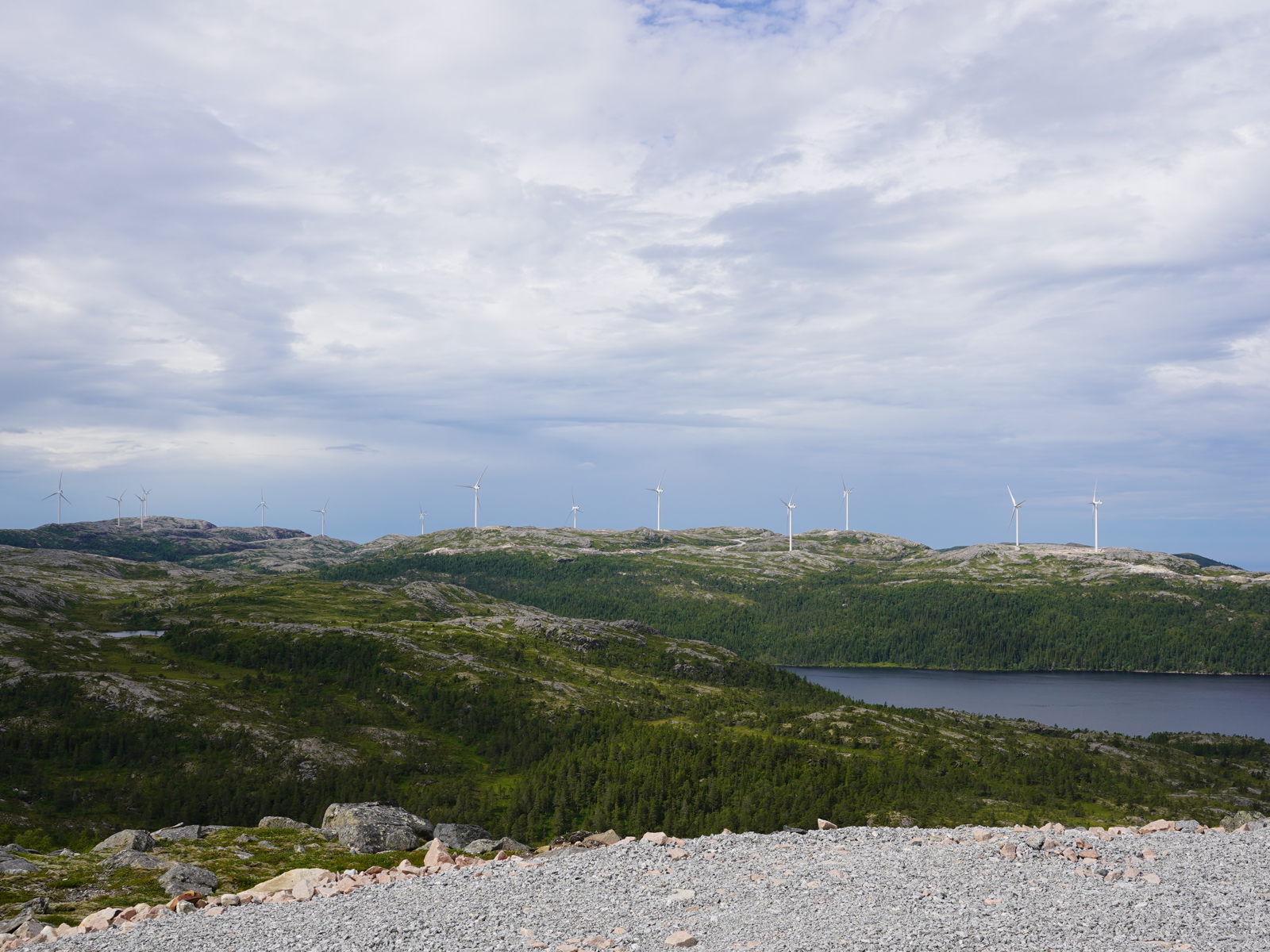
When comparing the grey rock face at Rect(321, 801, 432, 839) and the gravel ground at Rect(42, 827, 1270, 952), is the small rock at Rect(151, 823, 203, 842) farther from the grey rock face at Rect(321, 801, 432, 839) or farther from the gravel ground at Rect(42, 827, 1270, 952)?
the gravel ground at Rect(42, 827, 1270, 952)

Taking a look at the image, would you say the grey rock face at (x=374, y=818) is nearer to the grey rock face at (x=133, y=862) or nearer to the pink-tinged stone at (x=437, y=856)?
the grey rock face at (x=133, y=862)

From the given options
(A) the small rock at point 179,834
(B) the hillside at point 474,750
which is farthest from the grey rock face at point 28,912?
(B) the hillside at point 474,750

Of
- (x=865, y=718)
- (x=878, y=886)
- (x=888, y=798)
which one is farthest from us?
(x=865, y=718)

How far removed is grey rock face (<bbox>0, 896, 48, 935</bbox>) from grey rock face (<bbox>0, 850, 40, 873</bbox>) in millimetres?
6779

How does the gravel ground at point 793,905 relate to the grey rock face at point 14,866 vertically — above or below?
above

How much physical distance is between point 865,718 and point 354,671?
375ft

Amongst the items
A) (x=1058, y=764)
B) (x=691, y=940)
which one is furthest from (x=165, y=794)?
(x=1058, y=764)

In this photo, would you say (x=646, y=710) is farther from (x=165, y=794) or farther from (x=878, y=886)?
(x=878, y=886)

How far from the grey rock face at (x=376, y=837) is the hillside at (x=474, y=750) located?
62.1 feet

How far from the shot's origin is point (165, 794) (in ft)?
332

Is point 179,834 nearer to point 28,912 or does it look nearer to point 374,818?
point 374,818

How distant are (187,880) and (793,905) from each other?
3025 centimetres

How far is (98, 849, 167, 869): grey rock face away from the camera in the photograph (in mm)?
41428

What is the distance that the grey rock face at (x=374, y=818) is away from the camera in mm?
55156
